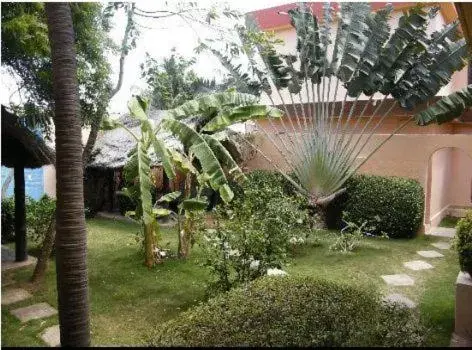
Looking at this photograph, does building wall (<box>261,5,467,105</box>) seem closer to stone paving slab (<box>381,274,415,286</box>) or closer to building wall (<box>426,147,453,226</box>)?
building wall (<box>426,147,453,226</box>)

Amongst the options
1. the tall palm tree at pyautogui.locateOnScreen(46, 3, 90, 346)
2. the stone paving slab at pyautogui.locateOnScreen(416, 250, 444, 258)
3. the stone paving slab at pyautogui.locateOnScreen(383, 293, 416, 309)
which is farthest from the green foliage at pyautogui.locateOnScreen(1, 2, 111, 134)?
the stone paving slab at pyautogui.locateOnScreen(416, 250, 444, 258)

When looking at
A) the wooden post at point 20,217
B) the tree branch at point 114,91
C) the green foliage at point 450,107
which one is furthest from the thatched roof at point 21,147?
the green foliage at point 450,107

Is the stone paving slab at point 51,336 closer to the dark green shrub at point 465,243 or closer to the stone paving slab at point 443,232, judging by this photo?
the dark green shrub at point 465,243

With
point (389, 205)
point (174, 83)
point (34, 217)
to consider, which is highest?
point (174, 83)

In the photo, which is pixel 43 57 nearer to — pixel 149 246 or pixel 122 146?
pixel 149 246

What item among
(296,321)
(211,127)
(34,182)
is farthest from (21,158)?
(296,321)

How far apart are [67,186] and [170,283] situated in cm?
307

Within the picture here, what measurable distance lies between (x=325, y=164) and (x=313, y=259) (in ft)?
6.84

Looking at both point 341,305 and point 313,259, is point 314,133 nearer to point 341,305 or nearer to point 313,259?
point 313,259

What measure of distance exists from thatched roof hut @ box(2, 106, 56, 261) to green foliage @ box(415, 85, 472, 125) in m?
5.63

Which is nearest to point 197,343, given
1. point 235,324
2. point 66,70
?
point 235,324

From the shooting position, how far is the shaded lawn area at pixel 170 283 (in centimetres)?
363

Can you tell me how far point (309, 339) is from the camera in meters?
2.20

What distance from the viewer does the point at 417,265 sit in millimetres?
5422
